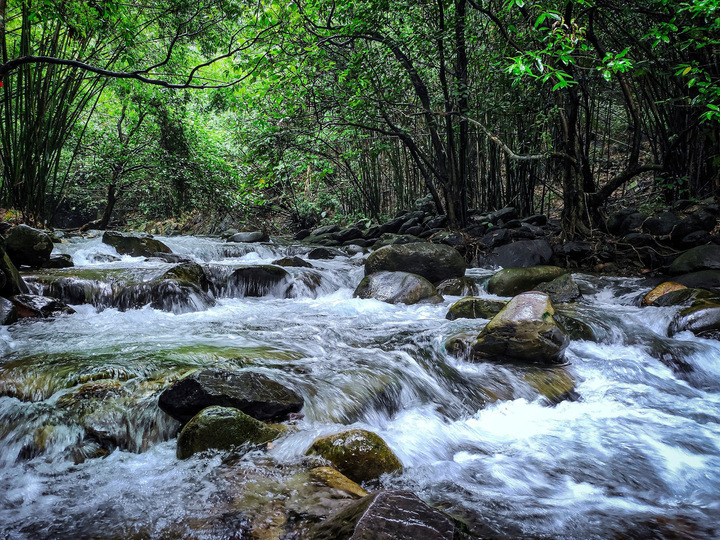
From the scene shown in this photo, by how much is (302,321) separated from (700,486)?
12.2 feet

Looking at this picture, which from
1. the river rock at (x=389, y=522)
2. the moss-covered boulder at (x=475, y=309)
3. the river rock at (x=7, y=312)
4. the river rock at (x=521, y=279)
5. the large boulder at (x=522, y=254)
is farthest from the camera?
the large boulder at (x=522, y=254)

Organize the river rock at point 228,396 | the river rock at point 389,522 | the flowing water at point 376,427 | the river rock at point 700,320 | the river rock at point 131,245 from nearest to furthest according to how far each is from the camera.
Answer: the river rock at point 389,522
the flowing water at point 376,427
the river rock at point 228,396
the river rock at point 700,320
the river rock at point 131,245

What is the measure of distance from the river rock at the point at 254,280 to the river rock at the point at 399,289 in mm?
1301

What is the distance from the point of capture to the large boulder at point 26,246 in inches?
221

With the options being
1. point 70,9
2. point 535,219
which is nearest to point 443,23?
point 535,219

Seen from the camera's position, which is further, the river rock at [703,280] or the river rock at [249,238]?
the river rock at [249,238]

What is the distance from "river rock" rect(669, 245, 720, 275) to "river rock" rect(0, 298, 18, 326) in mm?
7792

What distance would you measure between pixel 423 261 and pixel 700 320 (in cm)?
346

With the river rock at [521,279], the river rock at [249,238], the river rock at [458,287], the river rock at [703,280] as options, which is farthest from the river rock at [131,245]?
the river rock at [703,280]

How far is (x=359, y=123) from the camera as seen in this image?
796 cm

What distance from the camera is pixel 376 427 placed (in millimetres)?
2785

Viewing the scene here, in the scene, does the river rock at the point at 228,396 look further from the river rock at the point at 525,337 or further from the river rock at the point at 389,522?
the river rock at the point at 525,337

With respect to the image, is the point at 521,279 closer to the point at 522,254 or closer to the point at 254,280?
the point at 522,254

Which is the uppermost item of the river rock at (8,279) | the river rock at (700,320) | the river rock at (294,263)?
the river rock at (8,279)
